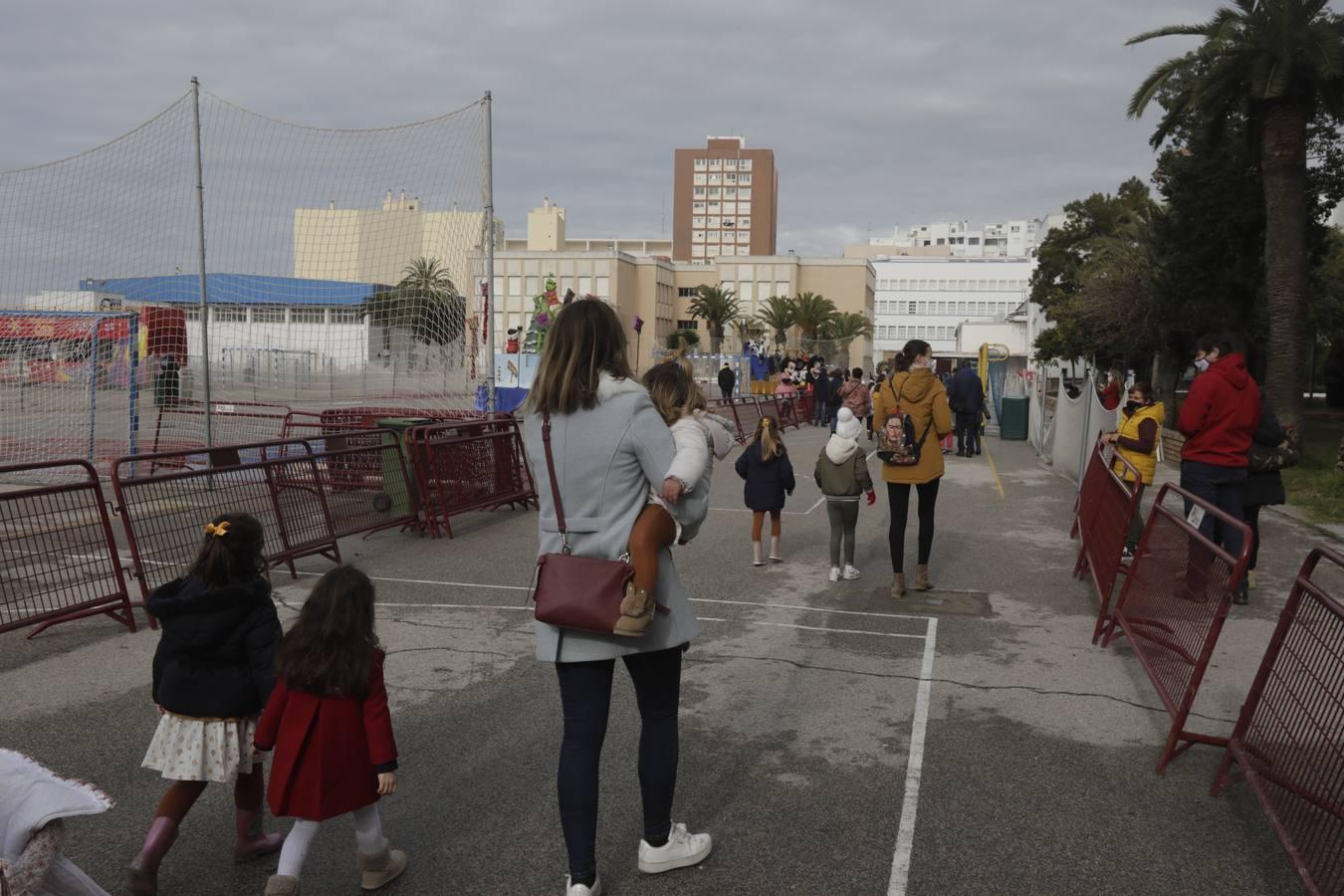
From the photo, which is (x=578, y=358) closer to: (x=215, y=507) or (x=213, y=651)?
(x=213, y=651)

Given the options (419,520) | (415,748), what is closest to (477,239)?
(419,520)

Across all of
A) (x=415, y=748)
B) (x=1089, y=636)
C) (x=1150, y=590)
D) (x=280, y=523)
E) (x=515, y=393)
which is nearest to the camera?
(x=415, y=748)

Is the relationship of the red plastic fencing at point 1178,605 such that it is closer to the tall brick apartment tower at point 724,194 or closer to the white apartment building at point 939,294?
the white apartment building at point 939,294

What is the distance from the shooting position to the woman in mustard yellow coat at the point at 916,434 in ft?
26.7

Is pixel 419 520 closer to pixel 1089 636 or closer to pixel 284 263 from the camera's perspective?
pixel 284 263

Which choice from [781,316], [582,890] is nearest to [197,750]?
[582,890]

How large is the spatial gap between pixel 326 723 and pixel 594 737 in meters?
0.82

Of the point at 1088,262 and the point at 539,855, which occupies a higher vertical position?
the point at 1088,262

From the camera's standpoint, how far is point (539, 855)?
13.3 feet

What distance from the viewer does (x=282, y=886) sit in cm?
345

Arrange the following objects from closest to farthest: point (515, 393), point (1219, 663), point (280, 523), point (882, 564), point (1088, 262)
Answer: point (1219, 663) < point (280, 523) < point (882, 564) < point (515, 393) < point (1088, 262)

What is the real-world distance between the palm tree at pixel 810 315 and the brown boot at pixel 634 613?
10436 centimetres

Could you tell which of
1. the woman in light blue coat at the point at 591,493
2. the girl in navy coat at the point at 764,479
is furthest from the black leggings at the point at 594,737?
the girl in navy coat at the point at 764,479

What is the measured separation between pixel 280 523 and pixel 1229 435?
720 centimetres
